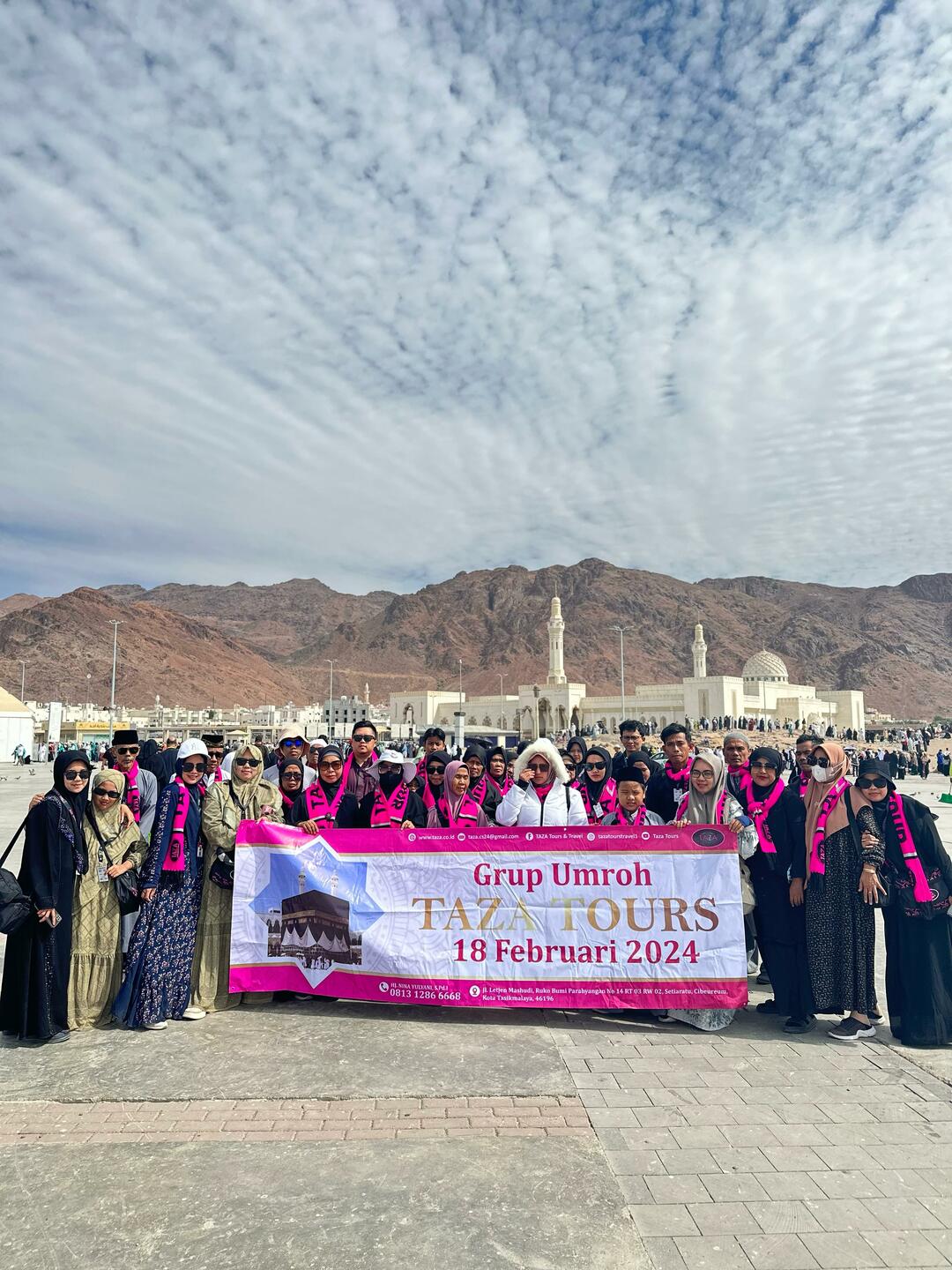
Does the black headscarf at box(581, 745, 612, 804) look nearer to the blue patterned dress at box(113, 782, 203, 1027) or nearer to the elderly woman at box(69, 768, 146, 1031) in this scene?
the blue patterned dress at box(113, 782, 203, 1027)

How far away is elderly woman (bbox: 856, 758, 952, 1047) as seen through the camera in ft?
15.6

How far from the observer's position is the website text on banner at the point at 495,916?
16.7 feet

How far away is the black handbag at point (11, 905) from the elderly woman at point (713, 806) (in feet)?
12.7

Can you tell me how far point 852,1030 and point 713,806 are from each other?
4.88 ft

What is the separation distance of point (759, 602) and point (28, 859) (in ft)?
645

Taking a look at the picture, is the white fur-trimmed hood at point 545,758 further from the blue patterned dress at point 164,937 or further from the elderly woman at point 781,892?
the blue patterned dress at point 164,937

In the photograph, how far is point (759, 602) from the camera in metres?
189

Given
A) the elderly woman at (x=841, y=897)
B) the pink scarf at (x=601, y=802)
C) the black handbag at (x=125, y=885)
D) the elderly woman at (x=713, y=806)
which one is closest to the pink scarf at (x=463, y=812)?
the pink scarf at (x=601, y=802)

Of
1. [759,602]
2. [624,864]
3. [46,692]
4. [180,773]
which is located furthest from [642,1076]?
[759,602]

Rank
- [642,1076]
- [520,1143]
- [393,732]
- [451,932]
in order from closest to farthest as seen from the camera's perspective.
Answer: [520,1143], [642,1076], [451,932], [393,732]

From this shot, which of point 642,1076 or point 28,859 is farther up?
point 28,859

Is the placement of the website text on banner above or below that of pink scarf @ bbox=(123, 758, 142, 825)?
below

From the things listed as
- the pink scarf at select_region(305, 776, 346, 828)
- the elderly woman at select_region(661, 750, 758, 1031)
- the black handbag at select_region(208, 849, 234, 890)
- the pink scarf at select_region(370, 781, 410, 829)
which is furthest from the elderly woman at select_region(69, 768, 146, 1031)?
the elderly woman at select_region(661, 750, 758, 1031)

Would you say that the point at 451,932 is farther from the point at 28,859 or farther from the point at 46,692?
the point at 46,692
